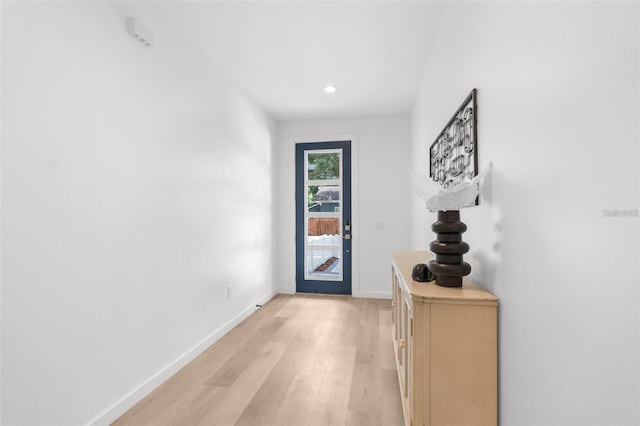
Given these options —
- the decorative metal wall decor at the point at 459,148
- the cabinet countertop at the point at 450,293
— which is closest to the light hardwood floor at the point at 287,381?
the cabinet countertop at the point at 450,293

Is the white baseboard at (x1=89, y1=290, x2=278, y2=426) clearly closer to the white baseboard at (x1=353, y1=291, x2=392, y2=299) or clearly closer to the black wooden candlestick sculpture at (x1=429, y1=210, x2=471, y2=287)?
the white baseboard at (x1=353, y1=291, x2=392, y2=299)

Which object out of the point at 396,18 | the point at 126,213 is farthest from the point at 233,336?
the point at 396,18

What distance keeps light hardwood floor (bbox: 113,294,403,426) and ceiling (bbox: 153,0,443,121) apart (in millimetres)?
2544

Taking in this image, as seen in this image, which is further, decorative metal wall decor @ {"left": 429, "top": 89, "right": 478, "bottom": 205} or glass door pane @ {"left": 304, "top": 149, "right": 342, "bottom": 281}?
glass door pane @ {"left": 304, "top": 149, "right": 342, "bottom": 281}

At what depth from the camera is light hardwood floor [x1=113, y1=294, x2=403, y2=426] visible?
1.83 metres

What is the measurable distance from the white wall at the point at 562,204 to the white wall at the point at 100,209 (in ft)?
6.49

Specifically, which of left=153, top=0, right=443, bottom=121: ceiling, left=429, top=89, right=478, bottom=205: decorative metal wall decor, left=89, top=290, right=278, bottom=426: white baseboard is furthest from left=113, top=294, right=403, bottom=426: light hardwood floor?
left=153, top=0, right=443, bottom=121: ceiling

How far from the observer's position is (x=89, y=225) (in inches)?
65.9

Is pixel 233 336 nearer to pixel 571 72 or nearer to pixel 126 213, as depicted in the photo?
pixel 126 213

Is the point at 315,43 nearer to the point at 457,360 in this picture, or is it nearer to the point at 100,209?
the point at 100,209

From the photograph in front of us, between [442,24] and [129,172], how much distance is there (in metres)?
2.33

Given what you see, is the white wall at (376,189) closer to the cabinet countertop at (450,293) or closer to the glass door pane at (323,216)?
the glass door pane at (323,216)

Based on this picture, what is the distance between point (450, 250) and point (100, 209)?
1.82 metres

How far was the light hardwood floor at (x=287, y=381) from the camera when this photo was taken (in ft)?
6.01
